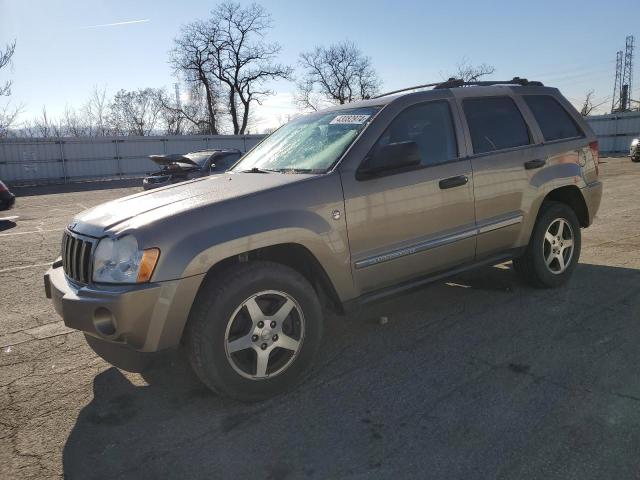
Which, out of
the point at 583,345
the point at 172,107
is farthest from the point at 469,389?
the point at 172,107

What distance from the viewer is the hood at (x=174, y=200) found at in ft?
9.78

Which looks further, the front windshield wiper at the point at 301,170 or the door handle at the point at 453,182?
the door handle at the point at 453,182

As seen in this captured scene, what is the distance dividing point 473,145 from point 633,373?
1.99 meters

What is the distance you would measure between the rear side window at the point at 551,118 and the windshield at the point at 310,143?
72.6 inches

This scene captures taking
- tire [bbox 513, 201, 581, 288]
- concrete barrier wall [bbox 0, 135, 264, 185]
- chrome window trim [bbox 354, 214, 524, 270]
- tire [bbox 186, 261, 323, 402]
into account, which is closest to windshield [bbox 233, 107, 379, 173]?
chrome window trim [bbox 354, 214, 524, 270]

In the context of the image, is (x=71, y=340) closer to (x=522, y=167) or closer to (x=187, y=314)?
(x=187, y=314)

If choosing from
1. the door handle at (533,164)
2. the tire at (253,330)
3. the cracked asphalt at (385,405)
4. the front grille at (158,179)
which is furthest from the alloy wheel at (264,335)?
the front grille at (158,179)

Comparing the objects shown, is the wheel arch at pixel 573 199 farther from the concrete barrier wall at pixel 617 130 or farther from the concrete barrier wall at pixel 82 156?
the concrete barrier wall at pixel 617 130

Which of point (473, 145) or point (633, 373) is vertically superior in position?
point (473, 145)

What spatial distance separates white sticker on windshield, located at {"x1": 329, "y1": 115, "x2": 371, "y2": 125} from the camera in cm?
374

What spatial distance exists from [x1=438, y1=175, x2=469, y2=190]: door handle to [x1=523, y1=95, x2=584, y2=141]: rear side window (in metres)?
1.28

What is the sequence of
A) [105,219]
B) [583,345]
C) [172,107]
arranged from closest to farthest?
[105,219], [583,345], [172,107]

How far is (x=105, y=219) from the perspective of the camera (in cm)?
309

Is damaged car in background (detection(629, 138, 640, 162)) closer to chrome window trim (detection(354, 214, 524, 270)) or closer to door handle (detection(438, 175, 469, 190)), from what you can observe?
chrome window trim (detection(354, 214, 524, 270))
